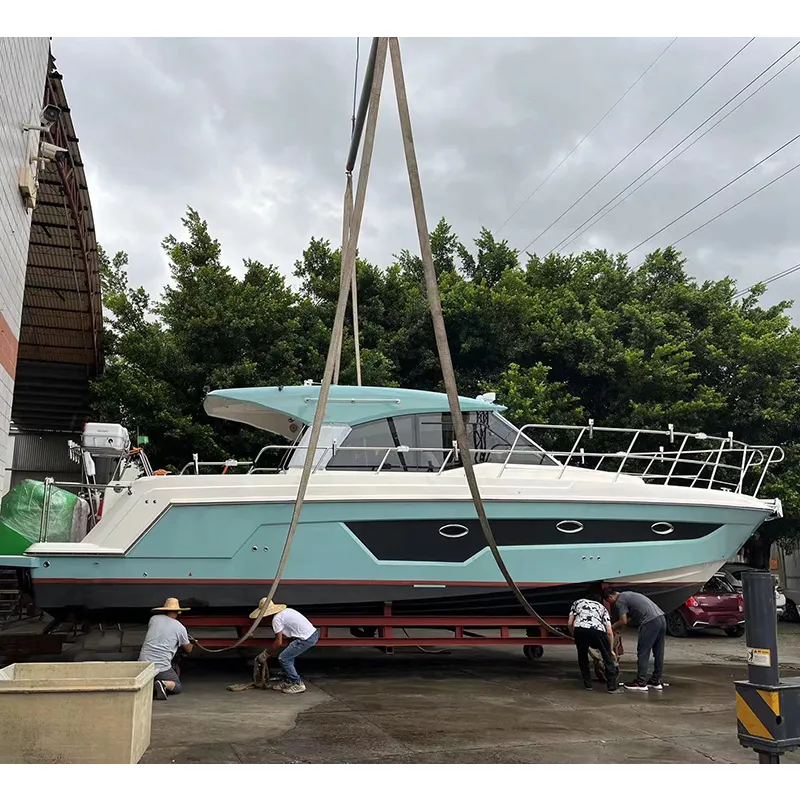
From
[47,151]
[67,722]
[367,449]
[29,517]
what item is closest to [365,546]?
[367,449]

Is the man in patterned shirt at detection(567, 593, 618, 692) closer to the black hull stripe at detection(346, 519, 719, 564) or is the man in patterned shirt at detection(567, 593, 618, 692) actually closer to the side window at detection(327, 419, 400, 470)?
the black hull stripe at detection(346, 519, 719, 564)

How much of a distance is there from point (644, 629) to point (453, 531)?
81.7 inches

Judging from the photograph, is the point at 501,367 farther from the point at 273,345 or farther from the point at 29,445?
the point at 29,445

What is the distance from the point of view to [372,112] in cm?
441

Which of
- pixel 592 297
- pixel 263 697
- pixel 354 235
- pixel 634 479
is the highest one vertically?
pixel 592 297

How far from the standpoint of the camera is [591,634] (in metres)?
7.28

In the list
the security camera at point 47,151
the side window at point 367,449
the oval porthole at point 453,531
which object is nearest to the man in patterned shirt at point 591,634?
the oval porthole at point 453,531

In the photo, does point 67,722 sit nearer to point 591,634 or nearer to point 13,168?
point 591,634

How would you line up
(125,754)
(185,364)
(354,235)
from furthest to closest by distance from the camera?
(185,364), (354,235), (125,754)

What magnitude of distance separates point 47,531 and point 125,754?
4.34 metres

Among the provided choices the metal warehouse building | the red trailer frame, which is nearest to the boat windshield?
the red trailer frame

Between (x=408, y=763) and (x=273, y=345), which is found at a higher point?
(x=273, y=345)

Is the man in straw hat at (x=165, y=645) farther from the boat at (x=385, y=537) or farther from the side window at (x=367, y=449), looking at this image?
the side window at (x=367, y=449)

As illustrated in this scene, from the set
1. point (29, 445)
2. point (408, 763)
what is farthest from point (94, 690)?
point (29, 445)
